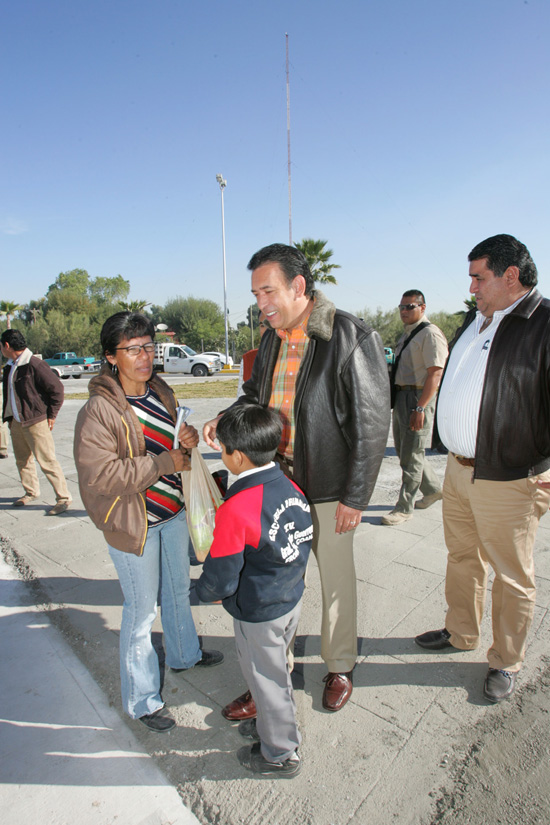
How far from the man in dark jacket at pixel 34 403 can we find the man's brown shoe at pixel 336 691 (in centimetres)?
390

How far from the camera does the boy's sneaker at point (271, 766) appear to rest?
6.39 ft

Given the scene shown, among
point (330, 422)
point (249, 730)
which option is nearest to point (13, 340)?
point (330, 422)

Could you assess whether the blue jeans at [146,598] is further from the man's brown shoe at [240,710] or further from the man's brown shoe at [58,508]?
the man's brown shoe at [58,508]

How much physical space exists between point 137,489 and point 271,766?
122cm

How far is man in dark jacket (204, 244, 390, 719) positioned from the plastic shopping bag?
6.0 inches

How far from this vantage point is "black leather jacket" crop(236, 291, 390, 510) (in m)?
2.21

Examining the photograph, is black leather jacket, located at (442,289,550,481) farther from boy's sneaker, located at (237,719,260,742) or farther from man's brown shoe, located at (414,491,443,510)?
man's brown shoe, located at (414,491,443,510)

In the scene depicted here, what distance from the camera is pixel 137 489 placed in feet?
6.73

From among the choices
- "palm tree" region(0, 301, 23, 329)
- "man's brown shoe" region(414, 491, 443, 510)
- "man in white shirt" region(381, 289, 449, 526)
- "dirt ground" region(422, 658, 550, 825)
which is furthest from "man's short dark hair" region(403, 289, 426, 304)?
"palm tree" region(0, 301, 23, 329)

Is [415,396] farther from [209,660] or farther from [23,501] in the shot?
[23,501]

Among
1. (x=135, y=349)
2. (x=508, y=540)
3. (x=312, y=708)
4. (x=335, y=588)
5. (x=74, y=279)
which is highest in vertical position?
(x=74, y=279)

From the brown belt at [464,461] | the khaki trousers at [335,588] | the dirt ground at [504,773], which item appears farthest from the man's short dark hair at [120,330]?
the dirt ground at [504,773]

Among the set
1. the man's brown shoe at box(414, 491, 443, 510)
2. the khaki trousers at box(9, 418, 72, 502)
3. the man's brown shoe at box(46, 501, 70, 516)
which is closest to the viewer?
the man's brown shoe at box(414, 491, 443, 510)

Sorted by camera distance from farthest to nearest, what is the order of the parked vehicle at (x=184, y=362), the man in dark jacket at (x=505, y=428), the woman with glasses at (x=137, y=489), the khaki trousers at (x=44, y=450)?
1. the parked vehicle at (x=184, y=362)
2. the khaki trousers at (x=44, y=450)
3. the man in dark jacket at (x=505, y=428)
4. the woman with glasses at (x=137, y=489)
